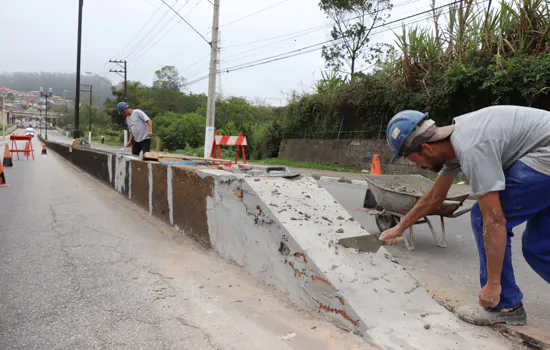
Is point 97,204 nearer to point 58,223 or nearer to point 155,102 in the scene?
point 58,223

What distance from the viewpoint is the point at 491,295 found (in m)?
2.06

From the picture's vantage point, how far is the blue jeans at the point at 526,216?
1914mm

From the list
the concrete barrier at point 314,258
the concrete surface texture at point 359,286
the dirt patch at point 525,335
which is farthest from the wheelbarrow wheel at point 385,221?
the dirt patch at point 525,335

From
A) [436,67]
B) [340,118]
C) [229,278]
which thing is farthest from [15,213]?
[340,118]

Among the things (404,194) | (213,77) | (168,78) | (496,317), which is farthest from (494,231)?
(168,78)

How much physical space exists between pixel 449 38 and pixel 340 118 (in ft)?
19.8

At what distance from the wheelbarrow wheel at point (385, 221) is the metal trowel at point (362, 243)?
6.96ft

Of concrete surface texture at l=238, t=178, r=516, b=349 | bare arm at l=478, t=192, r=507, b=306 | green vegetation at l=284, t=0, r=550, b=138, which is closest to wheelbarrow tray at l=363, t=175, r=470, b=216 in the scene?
concrete surface texture at l=238, t=178, r=516, b=349

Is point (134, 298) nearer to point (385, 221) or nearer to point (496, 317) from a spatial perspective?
point (496, 317)

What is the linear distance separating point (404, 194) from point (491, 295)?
1.94 meters

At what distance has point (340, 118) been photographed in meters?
17.2

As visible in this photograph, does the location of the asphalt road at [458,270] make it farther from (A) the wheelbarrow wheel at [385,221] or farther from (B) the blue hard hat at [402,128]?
(B) the blue hard hat at [402,128]

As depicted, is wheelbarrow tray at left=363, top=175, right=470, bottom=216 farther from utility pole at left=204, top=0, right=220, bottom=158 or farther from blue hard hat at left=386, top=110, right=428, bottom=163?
utility pole at left=204, top=0, right=220, bottom=158

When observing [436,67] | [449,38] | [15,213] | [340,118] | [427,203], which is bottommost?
[15,213]
